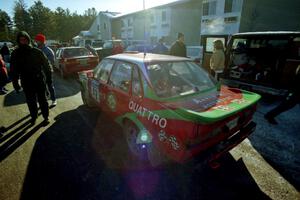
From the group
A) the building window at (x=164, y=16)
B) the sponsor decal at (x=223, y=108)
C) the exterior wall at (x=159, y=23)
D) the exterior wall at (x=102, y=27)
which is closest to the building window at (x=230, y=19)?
the exterior wall at (x=159, y=23)

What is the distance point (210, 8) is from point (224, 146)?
1760 centimetres

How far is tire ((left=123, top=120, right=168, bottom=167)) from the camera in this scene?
2605 millimetres

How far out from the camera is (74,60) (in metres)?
8.63

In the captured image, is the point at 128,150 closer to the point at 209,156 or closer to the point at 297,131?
the point at 209,156

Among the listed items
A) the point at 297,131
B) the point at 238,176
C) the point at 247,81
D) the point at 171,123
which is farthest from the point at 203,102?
the point at 247,81

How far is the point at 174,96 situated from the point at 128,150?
1.44m

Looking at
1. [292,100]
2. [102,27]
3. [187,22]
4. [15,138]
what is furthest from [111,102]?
[102,27]

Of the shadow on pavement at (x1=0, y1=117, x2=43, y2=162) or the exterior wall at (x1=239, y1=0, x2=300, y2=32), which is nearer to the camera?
the shadow on pavement at (x1=0, y1=117, x2=43, y2=162)

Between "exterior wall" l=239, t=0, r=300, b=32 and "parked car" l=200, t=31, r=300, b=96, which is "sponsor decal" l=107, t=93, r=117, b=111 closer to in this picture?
"parked car" l=200, t=31, r=300, b=96

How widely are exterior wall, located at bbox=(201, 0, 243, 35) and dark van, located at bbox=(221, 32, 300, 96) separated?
9.29m

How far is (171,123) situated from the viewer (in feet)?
7.13

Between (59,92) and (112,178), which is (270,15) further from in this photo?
(112,178)

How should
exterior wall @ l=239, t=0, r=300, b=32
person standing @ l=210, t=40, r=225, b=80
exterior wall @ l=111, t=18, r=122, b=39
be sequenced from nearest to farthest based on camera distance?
person standing @ l=210, t=40, r=225, b=80, exterior wall @ l=239, t=0, r=300, b=32, exterior wall @ l=111, t=18, r=122, b=39

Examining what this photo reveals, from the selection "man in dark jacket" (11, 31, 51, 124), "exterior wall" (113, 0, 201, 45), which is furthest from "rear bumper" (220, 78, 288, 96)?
"exterior wall" (113, 0, 201, 45)
